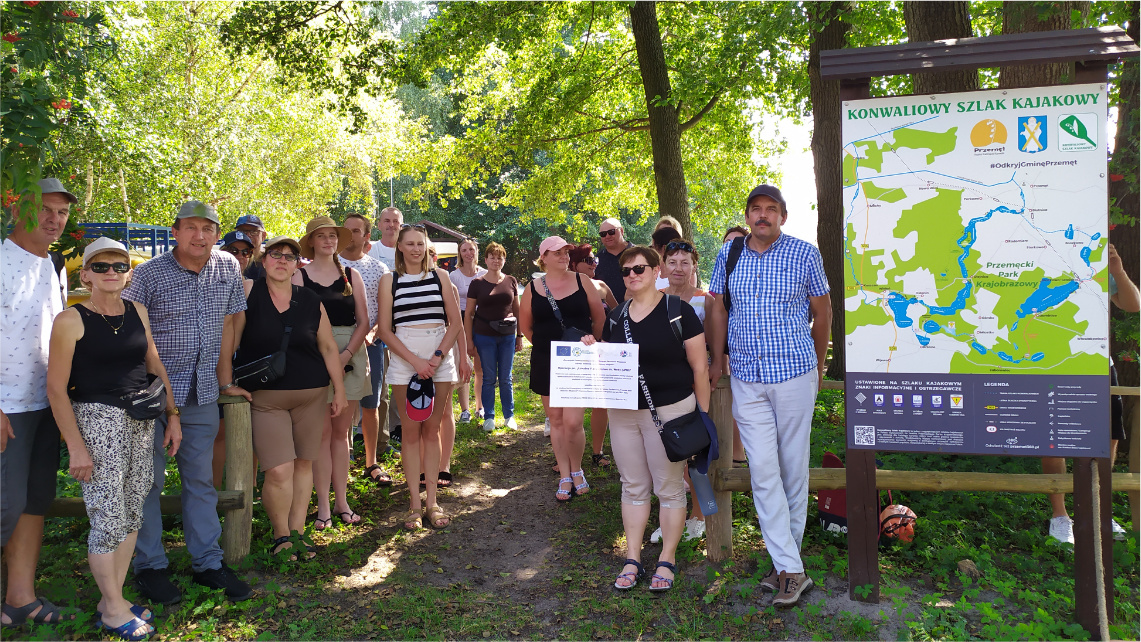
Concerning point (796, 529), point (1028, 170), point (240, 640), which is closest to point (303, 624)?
point (240, 640)

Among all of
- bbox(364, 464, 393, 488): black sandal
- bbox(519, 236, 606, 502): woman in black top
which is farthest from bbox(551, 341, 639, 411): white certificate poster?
bbox(364, 464, 393, 488): black sandal

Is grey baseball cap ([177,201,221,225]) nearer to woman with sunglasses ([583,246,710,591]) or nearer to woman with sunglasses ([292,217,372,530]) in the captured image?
woman with sunglasses ([292,217,372,530])

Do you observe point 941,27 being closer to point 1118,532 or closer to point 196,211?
point 1118,532

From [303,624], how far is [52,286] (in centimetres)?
220

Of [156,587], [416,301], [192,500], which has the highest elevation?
[416,301]

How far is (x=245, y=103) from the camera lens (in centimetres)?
2320

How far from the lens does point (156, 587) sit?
13.8 feet

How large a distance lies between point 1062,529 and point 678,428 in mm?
2813

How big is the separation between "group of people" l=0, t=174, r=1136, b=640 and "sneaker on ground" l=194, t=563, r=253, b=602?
0.04 ft

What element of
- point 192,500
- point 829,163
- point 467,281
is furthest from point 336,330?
point 829,163

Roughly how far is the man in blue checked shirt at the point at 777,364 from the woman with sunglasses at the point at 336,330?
9.08ft

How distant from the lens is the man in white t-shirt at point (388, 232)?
7066 mm

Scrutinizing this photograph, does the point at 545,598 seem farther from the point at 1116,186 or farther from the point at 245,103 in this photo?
the point at 245,103

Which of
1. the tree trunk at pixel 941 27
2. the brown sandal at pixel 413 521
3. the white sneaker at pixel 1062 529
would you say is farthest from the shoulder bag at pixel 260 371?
the tree trunk at pixel 941 27
